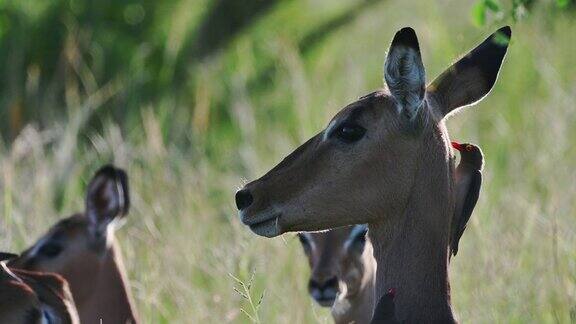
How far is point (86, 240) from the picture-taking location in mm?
7828

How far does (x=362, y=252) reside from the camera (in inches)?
Result: 293

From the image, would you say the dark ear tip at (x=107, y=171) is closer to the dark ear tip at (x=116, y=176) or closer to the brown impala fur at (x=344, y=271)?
the dark ear tip at (x=116, y=176)

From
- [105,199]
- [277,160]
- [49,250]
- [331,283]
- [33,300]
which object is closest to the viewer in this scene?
[33,300]

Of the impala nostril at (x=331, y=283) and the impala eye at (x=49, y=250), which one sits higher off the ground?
the impala eye at (x=49, y=250)

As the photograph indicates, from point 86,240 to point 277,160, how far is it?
3070mm

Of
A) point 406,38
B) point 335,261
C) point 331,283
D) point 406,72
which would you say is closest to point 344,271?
point 335,261

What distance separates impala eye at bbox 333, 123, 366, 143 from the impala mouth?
32 cm

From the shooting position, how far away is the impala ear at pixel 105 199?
311 inches

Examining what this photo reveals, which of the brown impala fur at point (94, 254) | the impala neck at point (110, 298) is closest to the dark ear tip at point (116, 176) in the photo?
the brown impala fur at point (94, 254)

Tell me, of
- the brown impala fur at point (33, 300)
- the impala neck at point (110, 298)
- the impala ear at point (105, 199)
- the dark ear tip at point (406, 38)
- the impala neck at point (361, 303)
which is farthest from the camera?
the impala ear at point (105, 199)

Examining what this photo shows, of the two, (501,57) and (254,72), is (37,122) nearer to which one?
(254,72)

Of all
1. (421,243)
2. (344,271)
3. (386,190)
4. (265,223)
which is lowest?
(344,271)

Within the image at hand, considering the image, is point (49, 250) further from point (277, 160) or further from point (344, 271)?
point (277, 160)

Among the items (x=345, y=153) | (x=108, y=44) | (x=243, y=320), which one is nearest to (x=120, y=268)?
(x=243, y=320)
